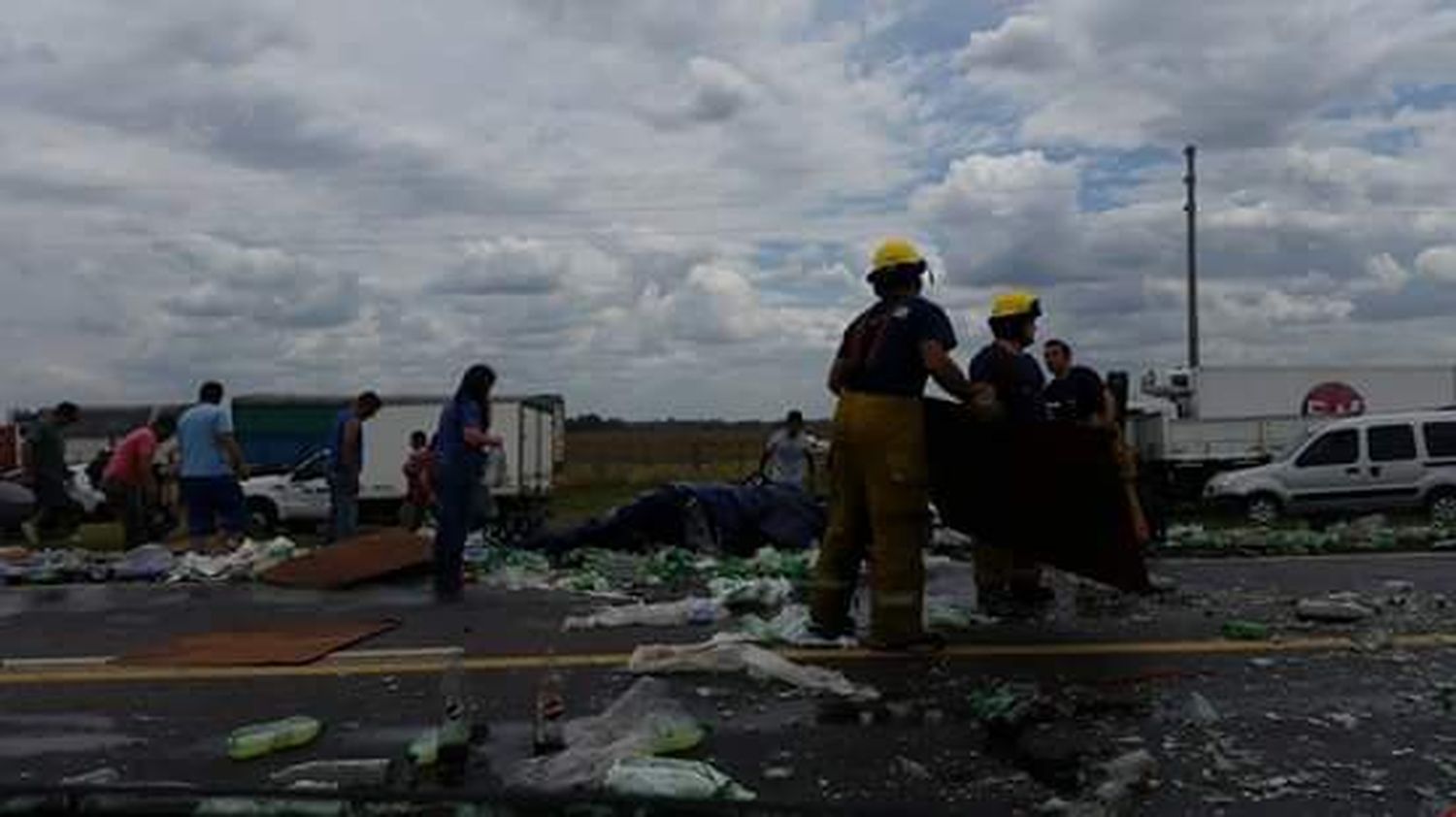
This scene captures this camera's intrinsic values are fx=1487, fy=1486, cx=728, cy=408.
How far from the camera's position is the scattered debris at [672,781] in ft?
14.0

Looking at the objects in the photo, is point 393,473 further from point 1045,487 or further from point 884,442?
point 884,442

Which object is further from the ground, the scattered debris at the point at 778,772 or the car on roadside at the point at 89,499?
the car on roadside at the point at 89,499

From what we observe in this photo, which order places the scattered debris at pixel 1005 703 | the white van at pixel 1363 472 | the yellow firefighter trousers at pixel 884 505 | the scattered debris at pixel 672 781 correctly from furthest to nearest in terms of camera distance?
the white van at pixel 1363 472
the yellow firefighter trousers at pixel 884 505
the scattered debris at pixel 1005 703
the scattered debris at pixel 672 781

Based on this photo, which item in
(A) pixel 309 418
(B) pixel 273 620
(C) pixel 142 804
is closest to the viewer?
(C) pixel 142 804

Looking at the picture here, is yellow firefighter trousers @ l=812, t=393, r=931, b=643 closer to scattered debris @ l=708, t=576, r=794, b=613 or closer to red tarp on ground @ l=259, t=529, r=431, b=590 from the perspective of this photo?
scattered debris @ l=708, t=576, r=794, b=613

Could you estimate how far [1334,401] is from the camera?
101 ft

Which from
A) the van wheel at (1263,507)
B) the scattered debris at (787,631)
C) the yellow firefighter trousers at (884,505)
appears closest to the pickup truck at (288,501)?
the van wheel at (1263,507)

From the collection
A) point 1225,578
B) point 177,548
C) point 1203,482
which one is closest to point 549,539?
Result: point 177,548

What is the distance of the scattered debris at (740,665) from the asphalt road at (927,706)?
0.10 meters

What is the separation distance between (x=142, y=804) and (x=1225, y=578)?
7.90 meters

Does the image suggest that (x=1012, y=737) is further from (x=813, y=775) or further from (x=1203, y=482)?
(x=1203, y=482)

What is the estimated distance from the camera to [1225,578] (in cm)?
998

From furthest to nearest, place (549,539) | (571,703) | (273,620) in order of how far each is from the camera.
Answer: (549,539) → (273,620) → (571,703)

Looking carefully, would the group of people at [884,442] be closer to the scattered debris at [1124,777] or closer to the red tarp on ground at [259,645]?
the red tarp on ground at [259,645]
